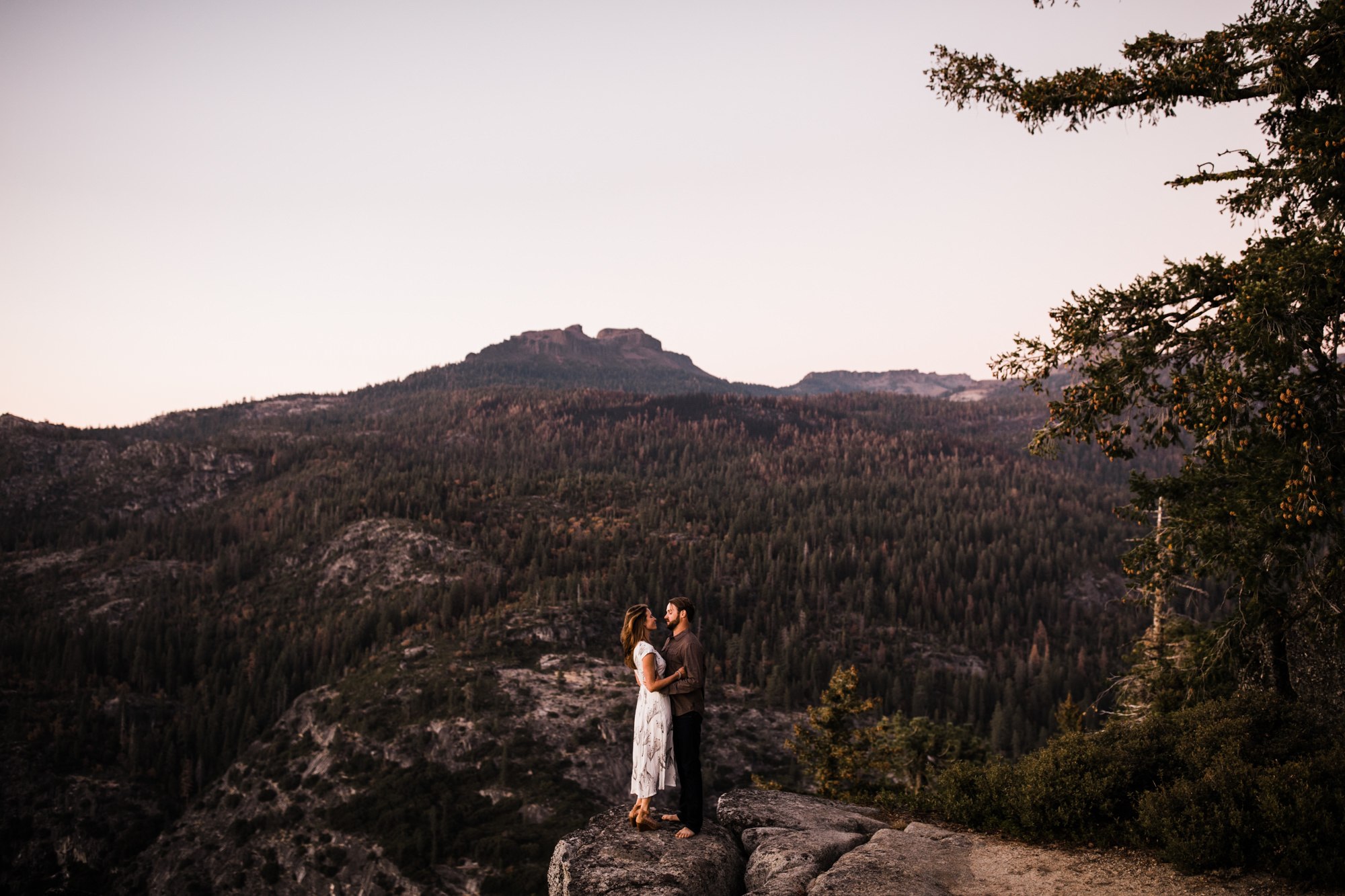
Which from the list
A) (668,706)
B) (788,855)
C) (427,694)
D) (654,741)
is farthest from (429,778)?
(668,706)

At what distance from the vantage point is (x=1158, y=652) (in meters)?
33.5

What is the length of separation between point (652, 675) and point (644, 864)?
3.02m

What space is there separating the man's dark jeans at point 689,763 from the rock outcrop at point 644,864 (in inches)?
18.3

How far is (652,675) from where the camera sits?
12023 millimetres

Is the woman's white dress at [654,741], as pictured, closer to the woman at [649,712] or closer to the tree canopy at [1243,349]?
the woman at [649,712]

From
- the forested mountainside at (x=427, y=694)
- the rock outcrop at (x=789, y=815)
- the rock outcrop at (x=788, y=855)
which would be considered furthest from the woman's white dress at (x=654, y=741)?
the forested mountainside at (x=427, y=694)

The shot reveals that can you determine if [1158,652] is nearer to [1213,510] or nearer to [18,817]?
[1213,510]

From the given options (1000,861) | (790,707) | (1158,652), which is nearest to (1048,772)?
(1000,861)

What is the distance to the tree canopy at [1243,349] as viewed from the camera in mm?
11641

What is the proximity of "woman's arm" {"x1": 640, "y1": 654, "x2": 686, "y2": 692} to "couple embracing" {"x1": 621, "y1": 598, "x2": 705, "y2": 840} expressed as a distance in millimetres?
11

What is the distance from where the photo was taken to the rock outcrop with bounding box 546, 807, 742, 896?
38.1 feet

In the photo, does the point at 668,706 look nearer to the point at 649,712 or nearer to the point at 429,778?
the point at 649,712

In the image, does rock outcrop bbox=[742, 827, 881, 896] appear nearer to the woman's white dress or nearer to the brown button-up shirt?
the woman's white dress

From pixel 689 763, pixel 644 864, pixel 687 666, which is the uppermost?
pixel 687 666
